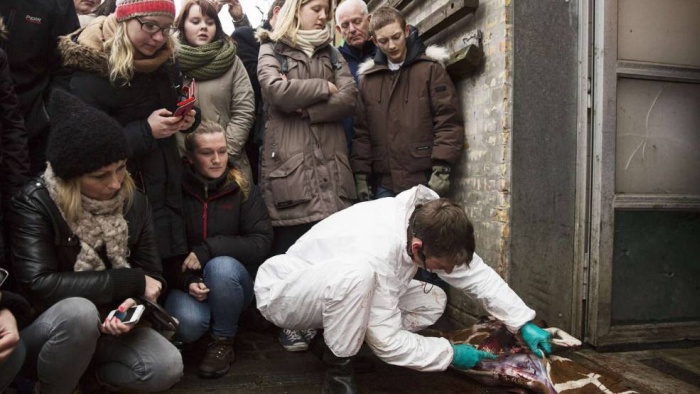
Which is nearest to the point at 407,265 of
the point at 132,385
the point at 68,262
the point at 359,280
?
the point at 359,280

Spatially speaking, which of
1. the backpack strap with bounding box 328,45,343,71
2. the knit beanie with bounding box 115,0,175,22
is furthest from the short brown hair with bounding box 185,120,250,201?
the backpack strap with bounding box 328,45,343,71

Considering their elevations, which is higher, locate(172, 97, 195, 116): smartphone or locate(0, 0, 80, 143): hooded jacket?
locate(0, 0, 80, 143): hooded jacket

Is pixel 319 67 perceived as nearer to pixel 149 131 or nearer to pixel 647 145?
pixel 149 131

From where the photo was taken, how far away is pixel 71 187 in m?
2.40

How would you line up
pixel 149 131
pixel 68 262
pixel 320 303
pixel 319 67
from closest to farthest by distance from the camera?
1. pixel 68 262
2. pixel 320 303
3. pixel 149 131
4. pixel 319 67

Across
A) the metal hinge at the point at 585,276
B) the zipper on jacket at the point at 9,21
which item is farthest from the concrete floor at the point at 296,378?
the zipper on jacket at the point at 9,21

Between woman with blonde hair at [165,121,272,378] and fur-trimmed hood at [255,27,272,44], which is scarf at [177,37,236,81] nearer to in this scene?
fur-trimmed hood at [255,27,272,44]

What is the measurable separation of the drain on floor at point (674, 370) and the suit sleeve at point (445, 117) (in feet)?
5.37

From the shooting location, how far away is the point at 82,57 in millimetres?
2947

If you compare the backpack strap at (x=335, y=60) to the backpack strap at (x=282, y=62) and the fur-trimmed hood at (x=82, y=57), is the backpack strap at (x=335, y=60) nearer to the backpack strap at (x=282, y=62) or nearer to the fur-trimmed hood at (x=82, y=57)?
the backpack strap at (x=282, y=62)

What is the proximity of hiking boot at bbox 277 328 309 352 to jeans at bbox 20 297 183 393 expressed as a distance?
0.97 meters

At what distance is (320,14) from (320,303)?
6.62 ft

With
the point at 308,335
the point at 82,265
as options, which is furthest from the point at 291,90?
the point at 82,265

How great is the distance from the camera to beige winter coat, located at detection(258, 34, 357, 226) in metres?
3.64
